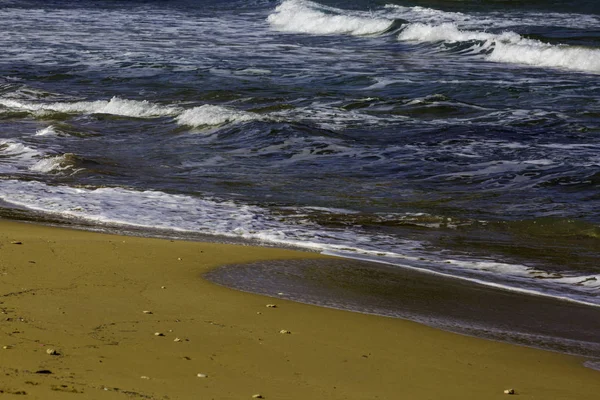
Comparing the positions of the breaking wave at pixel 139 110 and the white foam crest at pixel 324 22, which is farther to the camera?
the white foam crest at pixel 324 22

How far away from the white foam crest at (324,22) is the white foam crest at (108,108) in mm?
15713

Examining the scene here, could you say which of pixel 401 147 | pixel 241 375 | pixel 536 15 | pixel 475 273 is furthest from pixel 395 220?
pixel 536 15

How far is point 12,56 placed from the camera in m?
23.1

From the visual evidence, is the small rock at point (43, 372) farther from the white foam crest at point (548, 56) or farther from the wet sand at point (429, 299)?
the white foam crest at point (548, 56)

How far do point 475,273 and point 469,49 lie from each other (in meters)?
18.4

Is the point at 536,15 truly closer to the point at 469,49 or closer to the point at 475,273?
the point at 469,49

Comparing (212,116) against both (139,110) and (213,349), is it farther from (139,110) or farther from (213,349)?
(213,349)

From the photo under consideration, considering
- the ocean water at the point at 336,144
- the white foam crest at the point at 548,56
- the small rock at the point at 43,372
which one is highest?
the small rock at the point at 43,372

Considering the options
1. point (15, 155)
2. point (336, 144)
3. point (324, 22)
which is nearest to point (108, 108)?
point (15, 155)

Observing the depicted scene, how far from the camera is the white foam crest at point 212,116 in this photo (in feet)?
46.9

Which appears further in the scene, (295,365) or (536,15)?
(536,15)

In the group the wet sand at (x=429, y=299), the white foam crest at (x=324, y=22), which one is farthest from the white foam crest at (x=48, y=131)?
the white foam crest at (x=324, y=22)

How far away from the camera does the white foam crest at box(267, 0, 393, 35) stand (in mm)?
30953

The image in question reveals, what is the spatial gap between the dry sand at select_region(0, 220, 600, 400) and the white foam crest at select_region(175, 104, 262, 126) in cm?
808
